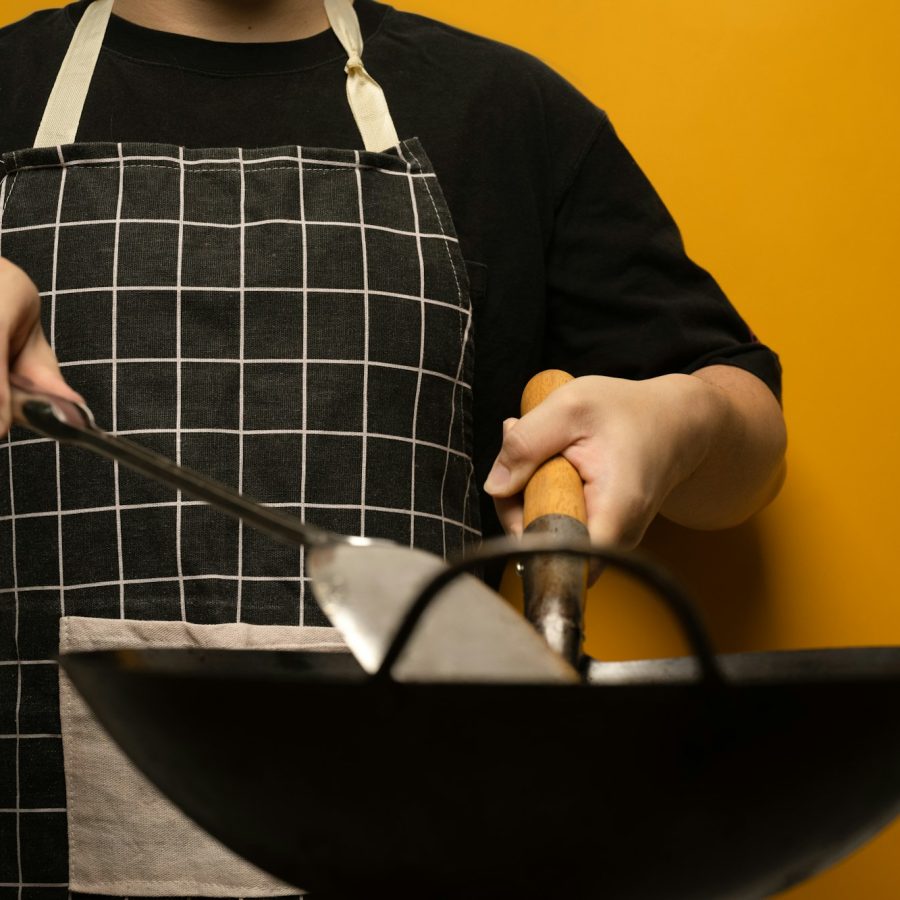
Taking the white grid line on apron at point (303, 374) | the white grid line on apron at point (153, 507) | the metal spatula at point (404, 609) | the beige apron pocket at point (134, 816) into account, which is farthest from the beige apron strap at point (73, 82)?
the metal spatula at point (404, 609)

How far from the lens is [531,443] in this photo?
26.5 inches

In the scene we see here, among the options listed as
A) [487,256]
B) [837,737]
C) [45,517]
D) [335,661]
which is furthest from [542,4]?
[837,737]

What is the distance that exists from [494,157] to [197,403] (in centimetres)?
36

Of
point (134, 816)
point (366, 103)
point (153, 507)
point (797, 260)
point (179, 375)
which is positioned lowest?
point (134, 816)

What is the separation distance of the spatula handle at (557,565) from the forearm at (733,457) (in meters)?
0.24

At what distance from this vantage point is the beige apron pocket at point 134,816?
2.76ft

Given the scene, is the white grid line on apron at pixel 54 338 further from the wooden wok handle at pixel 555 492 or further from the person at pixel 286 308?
the wooden wok handle at pixel 555 492

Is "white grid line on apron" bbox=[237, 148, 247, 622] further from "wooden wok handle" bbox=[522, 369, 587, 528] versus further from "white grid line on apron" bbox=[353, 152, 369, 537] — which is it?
"wooden wok handle" bbox=[522, 369, 587, 528]

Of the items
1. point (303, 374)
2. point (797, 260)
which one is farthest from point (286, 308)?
point (797, 260)

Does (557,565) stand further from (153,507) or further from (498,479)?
(153,507)

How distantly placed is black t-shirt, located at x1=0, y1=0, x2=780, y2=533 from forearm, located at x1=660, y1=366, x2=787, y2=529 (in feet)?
0.12

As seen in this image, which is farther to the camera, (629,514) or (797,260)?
(797,260)

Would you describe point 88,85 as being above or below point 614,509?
above

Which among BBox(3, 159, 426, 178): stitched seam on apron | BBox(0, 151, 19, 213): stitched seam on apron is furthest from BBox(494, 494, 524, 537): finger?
BBox(0, 151, 19, 213): stitched seam on apron
